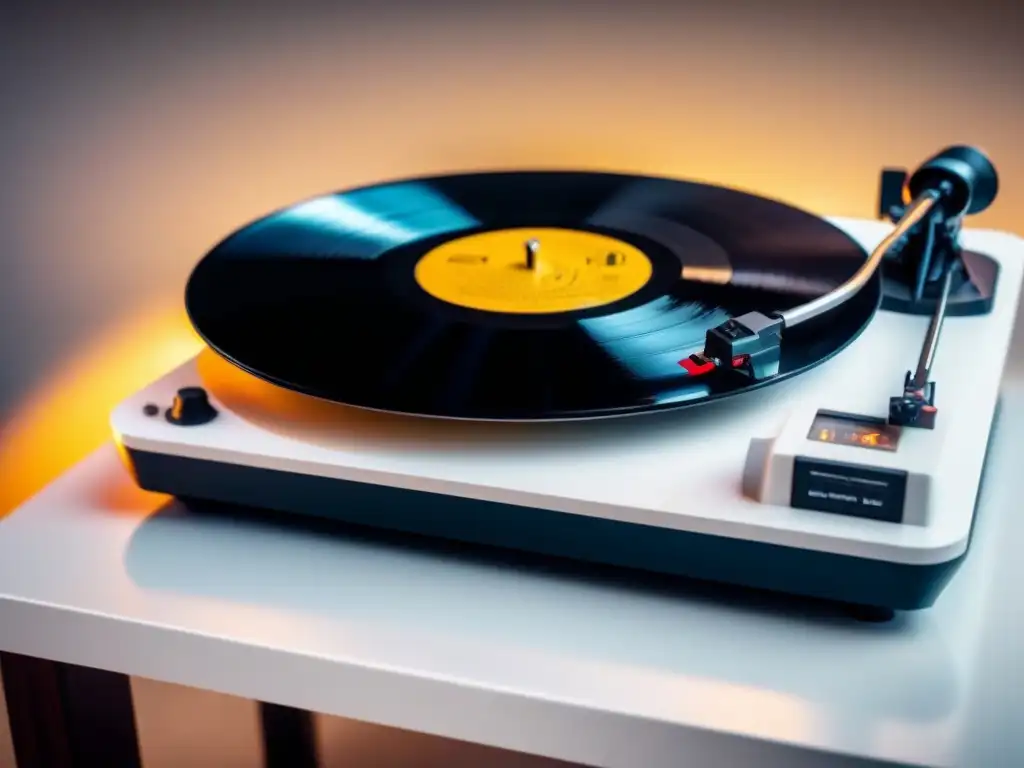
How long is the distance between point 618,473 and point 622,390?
0.18 feet

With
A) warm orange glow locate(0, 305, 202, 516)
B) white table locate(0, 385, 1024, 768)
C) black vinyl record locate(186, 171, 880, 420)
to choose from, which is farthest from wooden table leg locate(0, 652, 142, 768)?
warm orange glow locate(0, 305, 202, 516)

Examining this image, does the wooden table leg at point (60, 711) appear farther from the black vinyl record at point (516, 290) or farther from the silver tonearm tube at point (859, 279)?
the silver tonearm tube at point (859, 279)

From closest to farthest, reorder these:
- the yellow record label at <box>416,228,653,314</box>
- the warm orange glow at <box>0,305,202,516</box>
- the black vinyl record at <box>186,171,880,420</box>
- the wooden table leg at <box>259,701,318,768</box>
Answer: the black vinyl record at <box>186,171,880,420</box> → the yellow record label at <box>416,228,653,314</box> → the wooden table leg at <box>259,701,318,768</box> → the warm orange glow at <box>0,305,202,516</box>

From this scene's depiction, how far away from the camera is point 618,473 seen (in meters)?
0.74

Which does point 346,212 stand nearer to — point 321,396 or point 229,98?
point 321,396

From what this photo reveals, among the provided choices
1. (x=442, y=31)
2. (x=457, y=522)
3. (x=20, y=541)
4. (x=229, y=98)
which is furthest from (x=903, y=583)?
(x=229, y=98)

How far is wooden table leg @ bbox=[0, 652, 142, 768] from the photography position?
83 centimetres

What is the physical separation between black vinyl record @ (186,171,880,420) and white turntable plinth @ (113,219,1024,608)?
39mm

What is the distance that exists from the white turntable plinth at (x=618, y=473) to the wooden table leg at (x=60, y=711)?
0.51 feet

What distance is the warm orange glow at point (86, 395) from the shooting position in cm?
155

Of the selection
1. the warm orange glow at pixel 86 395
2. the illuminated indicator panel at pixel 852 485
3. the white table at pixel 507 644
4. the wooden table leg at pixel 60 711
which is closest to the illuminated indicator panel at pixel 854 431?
the illuminated indicator panel at pixel 852 485

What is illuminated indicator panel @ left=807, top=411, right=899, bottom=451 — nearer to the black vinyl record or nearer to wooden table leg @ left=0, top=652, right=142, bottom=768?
the black vinyl record

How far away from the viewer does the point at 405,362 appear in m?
0.80

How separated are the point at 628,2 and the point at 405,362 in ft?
2.31
